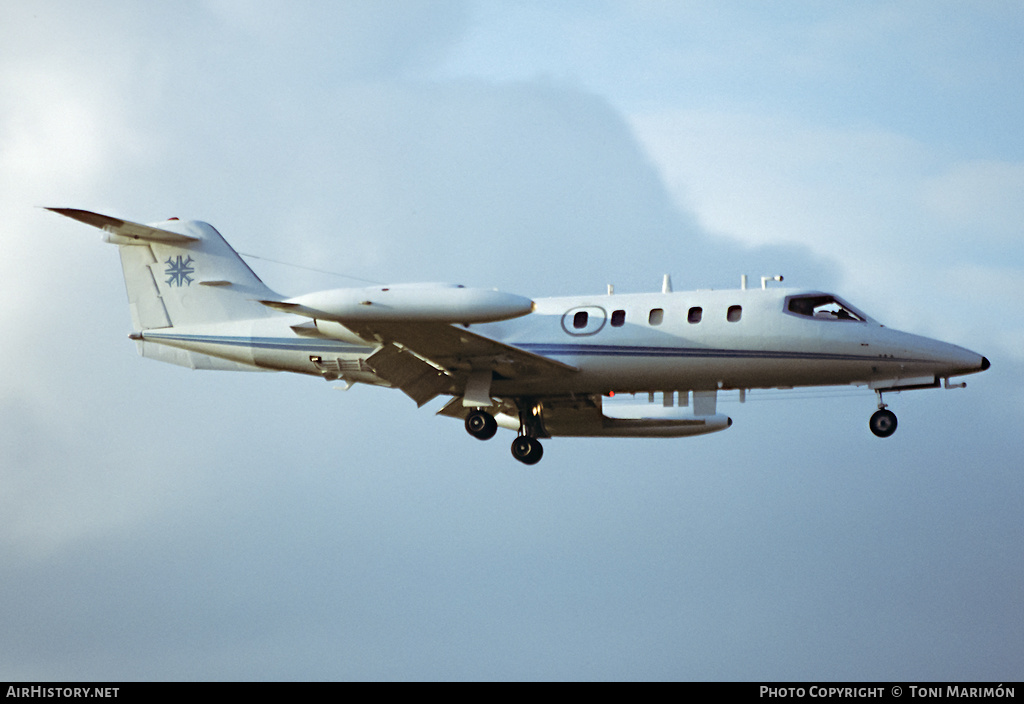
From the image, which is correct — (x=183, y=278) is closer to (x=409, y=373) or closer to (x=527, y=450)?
(x=409, y=373)

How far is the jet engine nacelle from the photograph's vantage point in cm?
2139

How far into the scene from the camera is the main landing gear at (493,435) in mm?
25688

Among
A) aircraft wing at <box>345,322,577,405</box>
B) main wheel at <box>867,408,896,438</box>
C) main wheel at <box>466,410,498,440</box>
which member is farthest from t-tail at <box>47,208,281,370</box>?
main wheel at <box>867,408,896,438</box>

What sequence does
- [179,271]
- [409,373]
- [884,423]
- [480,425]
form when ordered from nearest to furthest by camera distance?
[884,423] < [409,373] < [480,425] < [179,271]

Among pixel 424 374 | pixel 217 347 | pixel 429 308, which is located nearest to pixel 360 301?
pixel 429 308

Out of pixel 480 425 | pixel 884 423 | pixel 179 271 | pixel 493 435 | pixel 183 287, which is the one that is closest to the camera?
pixel 884 423

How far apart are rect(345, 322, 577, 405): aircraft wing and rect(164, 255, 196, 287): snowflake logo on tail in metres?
4.75

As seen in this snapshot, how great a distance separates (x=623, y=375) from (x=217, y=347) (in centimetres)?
818

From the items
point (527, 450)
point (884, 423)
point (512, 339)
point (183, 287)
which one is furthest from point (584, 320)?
point (183, 287)

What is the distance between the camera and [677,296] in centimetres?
2464

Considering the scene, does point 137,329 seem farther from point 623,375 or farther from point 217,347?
point 623,375

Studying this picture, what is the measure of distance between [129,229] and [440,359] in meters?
7.00

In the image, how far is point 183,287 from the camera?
2723 cm

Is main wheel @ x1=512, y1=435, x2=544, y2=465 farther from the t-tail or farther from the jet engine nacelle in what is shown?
the jet engine nacelle
